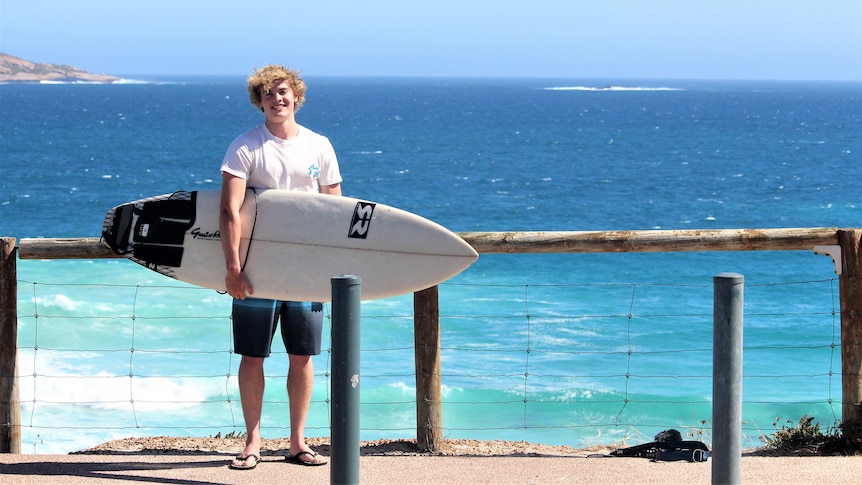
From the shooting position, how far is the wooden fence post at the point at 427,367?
→ 4695mm

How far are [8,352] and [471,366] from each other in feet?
31.3

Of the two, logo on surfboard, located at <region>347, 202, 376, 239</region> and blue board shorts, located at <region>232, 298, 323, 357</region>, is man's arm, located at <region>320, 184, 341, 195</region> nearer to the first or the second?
logo on surfboard, located at <region>347, 202, 376, 239</region>

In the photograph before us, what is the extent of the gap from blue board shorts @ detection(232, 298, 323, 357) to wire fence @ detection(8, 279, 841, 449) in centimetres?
390

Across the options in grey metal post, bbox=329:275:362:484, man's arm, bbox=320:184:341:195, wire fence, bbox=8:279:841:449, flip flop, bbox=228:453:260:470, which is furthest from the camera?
wire fence, bbox=8:279:841:449

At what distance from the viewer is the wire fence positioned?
10734 millimetres

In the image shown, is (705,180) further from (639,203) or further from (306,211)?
(306,211)

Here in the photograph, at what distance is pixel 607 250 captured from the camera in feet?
15.2

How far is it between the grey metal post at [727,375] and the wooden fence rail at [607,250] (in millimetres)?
1344

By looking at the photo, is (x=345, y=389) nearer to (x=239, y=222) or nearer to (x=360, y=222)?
(x=239, y=222)

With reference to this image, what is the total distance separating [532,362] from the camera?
48.1 ft

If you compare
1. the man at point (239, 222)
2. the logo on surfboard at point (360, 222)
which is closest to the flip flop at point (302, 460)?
the man at point (239, 222)

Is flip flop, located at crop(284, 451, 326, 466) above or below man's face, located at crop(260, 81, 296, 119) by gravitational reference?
below

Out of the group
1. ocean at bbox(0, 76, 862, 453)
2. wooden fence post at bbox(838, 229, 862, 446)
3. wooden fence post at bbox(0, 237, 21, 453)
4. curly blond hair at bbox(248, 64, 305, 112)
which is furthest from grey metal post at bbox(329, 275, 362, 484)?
wooden fence post at bbox(838, 229, 862, 446)

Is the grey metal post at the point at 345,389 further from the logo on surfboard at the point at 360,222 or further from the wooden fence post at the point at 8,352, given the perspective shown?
the wooden fence post at the point at 8,352
